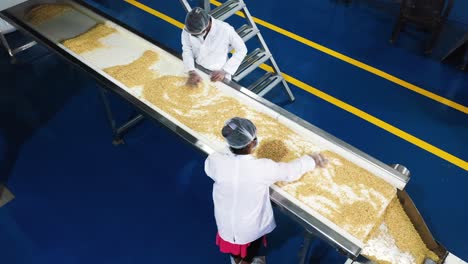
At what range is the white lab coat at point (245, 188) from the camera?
94.4 inches

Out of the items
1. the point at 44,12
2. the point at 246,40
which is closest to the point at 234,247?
the point at 246,40

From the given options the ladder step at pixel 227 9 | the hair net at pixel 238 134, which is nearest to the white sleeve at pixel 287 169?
the hair net at pixel 238 134

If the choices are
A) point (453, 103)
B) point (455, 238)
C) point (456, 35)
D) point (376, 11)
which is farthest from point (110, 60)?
point (456, 35)

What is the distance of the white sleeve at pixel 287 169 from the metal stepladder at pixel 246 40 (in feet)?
5.17

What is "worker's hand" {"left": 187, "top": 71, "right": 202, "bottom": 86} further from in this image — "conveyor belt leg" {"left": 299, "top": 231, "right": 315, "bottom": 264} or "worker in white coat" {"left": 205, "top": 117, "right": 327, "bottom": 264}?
"conveyor belt leg" {"left": 299, "top": 231, "right": 315, "bottom": 264}

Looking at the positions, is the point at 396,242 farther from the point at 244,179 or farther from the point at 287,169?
the point at 244,179

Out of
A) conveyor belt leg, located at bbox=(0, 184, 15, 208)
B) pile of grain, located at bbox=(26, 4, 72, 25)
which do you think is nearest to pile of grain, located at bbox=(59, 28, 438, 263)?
pile of grain, located at bbox=(26, 4, 72, 25)

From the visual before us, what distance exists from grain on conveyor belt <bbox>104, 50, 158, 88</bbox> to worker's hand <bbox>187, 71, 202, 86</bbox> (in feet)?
1.23

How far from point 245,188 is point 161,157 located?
210 centimetres

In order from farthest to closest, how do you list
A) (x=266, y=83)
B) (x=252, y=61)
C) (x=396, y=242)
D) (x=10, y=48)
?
(x=10, y=48), (x=266, y=83), (x=252, y=61), (x=396, y=242)

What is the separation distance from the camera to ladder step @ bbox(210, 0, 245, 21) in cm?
383

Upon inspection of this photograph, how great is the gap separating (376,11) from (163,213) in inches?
195

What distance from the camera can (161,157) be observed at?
4.30 metres

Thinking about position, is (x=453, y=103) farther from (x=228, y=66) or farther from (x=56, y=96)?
(x=56, y=96)
